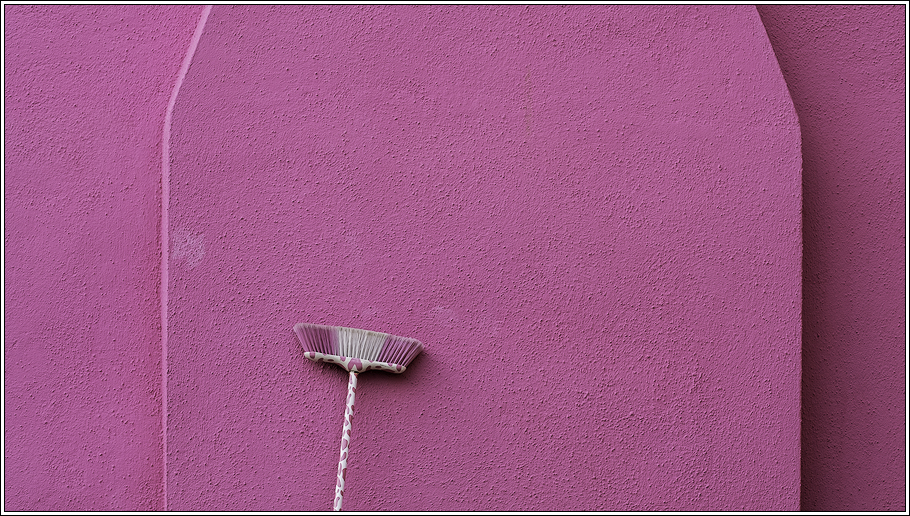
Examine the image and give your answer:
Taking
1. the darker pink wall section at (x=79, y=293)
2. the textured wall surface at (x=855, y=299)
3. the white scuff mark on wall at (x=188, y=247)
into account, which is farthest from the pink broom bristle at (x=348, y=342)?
the textured wall surface at (x=855, y=299)

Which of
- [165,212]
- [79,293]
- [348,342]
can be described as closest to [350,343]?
[348,342]

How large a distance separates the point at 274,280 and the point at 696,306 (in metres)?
0.85

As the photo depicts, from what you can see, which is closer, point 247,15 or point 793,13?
point 247,15

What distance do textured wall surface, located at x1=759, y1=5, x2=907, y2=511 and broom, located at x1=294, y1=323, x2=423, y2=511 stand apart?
90 cm

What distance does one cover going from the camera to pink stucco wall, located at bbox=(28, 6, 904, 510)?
1.25 metres

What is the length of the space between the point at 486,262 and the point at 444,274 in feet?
0.29

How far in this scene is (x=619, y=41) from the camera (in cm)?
131

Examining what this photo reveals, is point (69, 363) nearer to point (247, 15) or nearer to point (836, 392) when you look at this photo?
point (247, 15)

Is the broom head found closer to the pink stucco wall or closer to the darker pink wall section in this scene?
the pink stucco wall

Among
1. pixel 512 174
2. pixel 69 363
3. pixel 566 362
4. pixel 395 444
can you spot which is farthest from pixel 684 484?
pixel 69 363

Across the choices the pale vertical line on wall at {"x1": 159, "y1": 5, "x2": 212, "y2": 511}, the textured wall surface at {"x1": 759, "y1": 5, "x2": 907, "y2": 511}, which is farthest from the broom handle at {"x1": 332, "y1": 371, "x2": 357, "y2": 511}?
the textured wall surface at {"x1": 759, "y1": 5, "x2": 907, "y2": 511}

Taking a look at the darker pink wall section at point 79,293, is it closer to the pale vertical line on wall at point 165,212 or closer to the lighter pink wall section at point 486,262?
the pale vertical line on wall at point 165,212

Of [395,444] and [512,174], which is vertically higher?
[512,174]

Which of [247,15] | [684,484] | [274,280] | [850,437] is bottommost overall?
[684,484]
